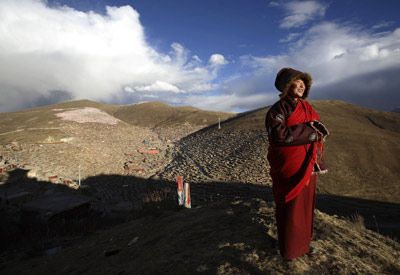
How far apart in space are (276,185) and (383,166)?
24339mm

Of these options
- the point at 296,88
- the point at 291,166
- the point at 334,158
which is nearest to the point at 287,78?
the point at 296,88

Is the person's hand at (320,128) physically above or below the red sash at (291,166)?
above

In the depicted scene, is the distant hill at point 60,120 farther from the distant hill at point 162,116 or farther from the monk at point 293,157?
the monk at point 293,157

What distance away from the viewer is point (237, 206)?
647 cm

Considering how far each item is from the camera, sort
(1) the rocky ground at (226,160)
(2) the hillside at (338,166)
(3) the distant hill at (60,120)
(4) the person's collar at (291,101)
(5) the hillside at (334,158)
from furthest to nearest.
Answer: (3) the distant hill at (60,120) < (1) the rocky ground at (226,160) < (5) the hillside at (334,158) < (2) the hillside at (338,166) < (4) the person's collar at (291,101)

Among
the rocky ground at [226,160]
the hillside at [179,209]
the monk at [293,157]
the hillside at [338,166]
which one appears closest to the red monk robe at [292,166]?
the monk at [293,157]

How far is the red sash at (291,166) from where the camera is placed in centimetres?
384

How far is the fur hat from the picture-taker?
3.93 m

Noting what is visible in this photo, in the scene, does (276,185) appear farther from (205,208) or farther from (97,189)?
(97,189)

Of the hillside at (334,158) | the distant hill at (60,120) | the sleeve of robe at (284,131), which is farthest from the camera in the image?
the distant hill at (60,120)

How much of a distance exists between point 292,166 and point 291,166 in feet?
0.04

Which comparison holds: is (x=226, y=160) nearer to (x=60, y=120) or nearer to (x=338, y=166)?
(x=338, y=166)

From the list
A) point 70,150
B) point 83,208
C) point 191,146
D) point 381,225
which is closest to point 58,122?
point 70,150

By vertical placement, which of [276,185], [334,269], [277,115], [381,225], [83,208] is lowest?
[381,225]
